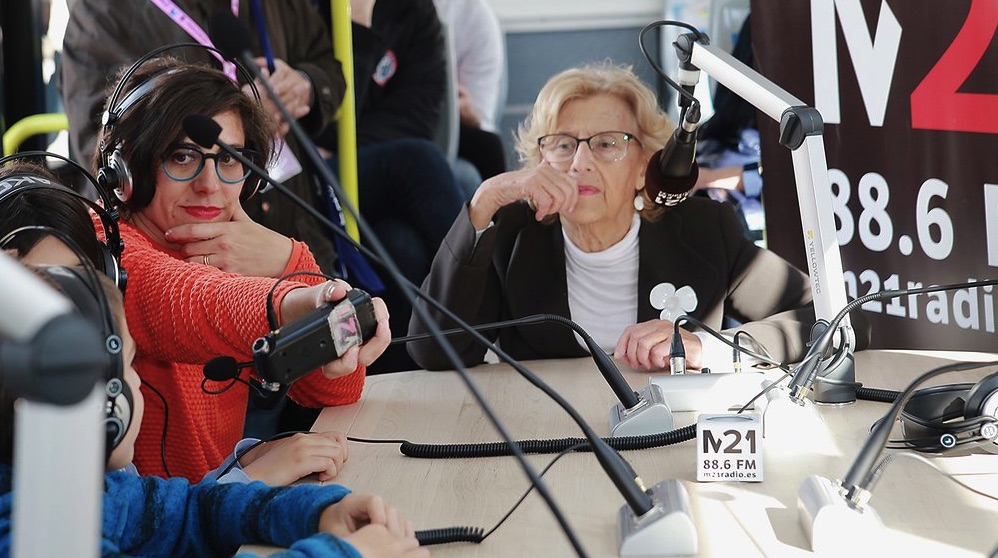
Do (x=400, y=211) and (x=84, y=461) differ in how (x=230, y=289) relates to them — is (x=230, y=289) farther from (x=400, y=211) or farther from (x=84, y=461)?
(x=400, y=211)

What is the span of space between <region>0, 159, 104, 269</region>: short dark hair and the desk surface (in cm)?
40

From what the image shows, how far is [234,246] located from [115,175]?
22 centimetres

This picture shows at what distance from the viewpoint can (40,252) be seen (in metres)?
1.12

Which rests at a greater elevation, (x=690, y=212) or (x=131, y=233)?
(x=131, y=233)

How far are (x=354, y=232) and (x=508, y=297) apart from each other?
0.89 m

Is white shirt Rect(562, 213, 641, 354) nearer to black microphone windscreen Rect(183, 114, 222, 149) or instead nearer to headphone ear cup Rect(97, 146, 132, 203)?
headphone ear cup Rect(97, 146, 132, 203)

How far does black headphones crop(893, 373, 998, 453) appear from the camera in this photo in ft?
4.04

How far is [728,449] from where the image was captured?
1173 mm

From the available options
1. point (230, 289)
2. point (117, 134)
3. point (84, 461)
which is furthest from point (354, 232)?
point (84, 461)

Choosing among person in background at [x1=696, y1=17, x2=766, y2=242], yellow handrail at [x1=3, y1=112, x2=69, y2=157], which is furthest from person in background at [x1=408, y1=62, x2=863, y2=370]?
yellow handrail at [x1=3, y1=112, x2=69, y2=157]

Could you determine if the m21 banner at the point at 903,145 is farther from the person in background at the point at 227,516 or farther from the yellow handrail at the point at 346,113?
the person in background at the point at 227,516

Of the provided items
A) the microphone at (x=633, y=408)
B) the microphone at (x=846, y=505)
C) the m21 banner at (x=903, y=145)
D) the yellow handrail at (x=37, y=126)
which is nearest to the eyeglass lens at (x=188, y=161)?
the microphone at (x=633, y=408)

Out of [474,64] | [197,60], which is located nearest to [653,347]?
[197,60]

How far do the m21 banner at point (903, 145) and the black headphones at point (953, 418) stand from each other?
79 cm
